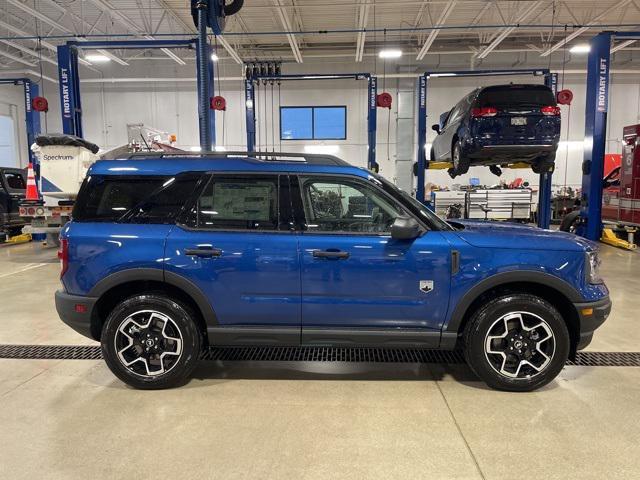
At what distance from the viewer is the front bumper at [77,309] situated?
315 centimetres

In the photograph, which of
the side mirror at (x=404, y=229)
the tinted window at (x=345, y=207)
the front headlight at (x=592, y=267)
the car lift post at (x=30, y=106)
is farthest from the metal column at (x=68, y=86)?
the front headlight at (x=592, y=267)

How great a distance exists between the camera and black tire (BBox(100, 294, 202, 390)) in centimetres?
315

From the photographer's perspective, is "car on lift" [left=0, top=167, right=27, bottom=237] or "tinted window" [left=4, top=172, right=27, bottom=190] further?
"tinted window" [left=4, top=172, right=27, bottom=190]

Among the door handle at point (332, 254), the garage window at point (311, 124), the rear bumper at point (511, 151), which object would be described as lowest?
the door handle at point (332, 254)

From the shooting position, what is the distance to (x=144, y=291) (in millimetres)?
3266

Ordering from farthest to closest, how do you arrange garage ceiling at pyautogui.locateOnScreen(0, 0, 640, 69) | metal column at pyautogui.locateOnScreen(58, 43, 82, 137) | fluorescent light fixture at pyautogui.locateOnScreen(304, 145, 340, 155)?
fluorescent light fixture at pyautogui.locateOnScreen(304, 145, 340, 155)
garage ceiling at pyautogui.locateOnScreen(0, 0, 640, 69)
metal column at pyautogui.locateOnScreen(58, 43, 82, 137)

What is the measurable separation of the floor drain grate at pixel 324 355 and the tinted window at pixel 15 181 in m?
9.23

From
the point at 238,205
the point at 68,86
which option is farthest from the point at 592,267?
the point at 68,86

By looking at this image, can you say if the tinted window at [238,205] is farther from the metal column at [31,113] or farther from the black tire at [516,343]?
the metal column at [31,113]

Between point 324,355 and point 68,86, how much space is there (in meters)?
9.04

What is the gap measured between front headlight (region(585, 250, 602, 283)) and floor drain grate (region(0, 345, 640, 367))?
963 millimetres

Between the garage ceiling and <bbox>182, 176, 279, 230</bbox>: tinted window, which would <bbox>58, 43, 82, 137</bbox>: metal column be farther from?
<bbox>182, 176, 279, 230</bbox>: tinted window

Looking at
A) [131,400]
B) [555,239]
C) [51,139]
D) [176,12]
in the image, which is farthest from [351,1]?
[131,400]

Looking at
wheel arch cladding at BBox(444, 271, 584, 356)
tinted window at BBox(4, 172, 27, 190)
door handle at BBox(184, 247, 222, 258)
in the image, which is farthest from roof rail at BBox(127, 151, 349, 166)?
tinted window at BBox(4, 172, 27, 190)
